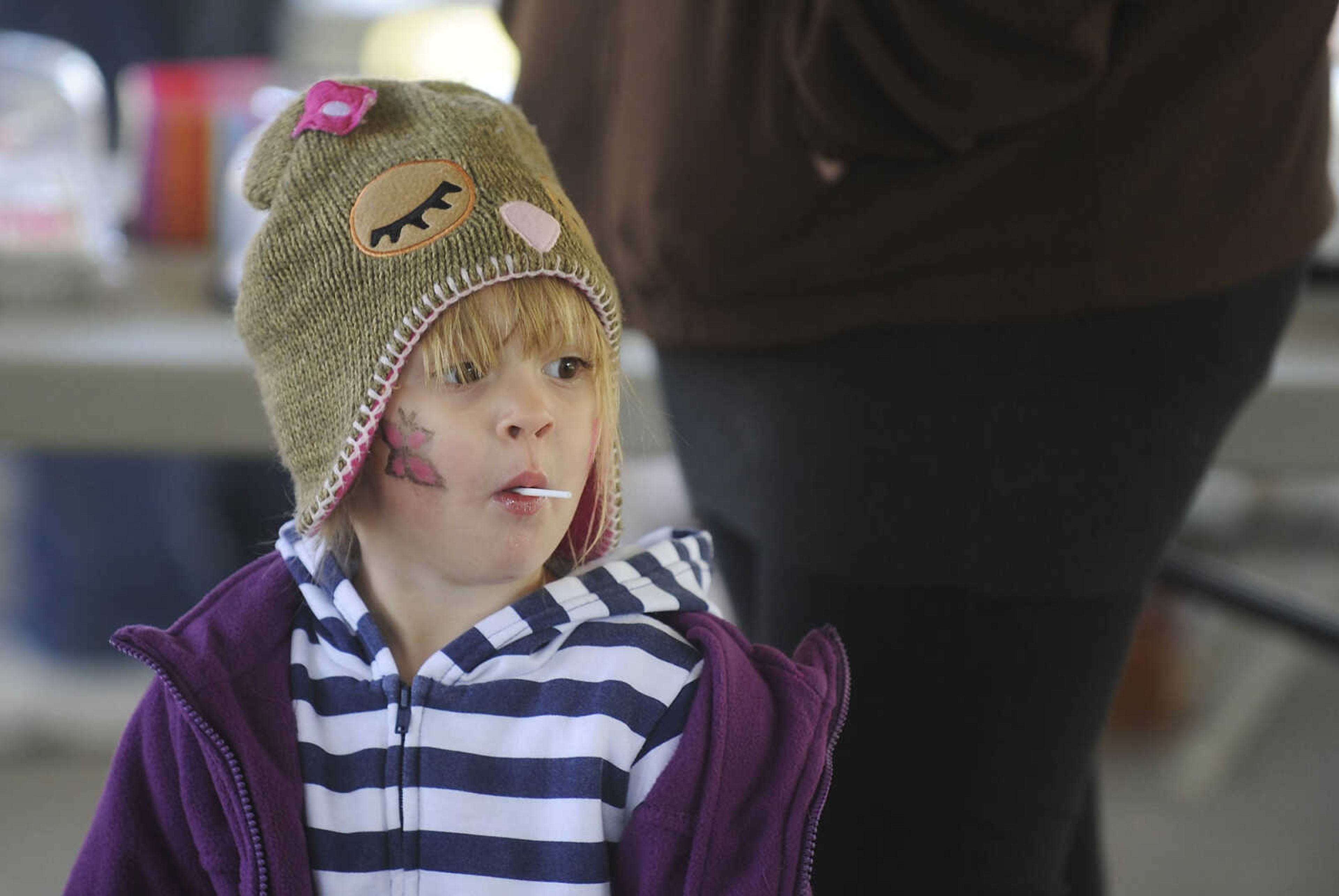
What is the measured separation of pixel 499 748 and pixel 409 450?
0.49ft

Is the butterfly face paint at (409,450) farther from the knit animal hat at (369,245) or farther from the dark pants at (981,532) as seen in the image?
the dark pants at (981,532)

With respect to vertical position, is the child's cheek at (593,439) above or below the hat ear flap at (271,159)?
below

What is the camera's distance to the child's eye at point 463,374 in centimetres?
62

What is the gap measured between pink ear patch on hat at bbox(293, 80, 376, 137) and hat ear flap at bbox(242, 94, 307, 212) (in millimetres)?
11

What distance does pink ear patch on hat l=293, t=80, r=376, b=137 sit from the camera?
65 centimetres

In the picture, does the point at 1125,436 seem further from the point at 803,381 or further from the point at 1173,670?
the point at 1173,670

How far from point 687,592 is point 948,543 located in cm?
15

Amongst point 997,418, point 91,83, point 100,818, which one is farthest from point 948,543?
point 91,83

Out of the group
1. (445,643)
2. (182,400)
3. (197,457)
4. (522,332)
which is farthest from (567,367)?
(197,457)

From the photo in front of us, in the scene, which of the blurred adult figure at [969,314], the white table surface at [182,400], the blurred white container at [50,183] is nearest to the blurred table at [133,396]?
the white table surface at [182,400]

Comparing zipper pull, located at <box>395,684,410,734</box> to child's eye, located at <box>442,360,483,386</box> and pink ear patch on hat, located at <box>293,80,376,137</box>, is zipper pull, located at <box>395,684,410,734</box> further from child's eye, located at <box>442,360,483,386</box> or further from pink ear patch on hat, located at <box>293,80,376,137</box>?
pink ear patch on hat, located at <box>293,80,376,137</box>

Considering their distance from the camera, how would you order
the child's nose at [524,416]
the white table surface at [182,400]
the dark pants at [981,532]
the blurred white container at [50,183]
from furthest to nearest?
the blurred white container at [50,183] → the white table surface at [182,400] → the dark pants at [981,532] → the child's nose at [524,416]

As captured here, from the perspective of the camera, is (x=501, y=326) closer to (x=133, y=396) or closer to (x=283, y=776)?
(x=283, y=776)

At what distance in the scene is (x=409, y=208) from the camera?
62 cm
